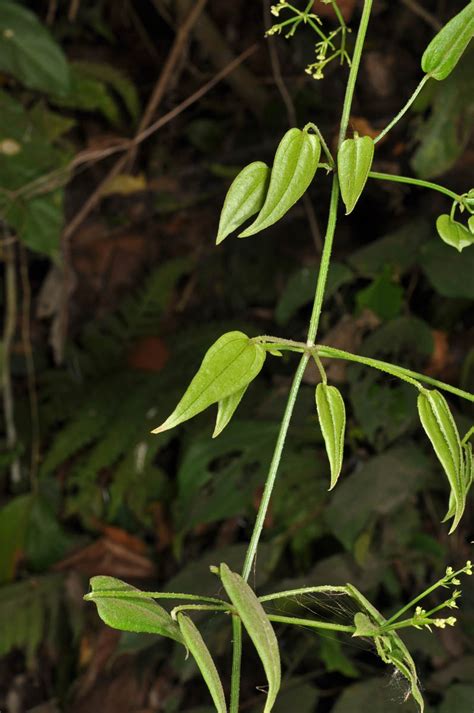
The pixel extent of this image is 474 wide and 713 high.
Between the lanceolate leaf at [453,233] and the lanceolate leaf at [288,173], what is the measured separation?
0.08 meters

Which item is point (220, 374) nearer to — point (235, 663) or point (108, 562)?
point (235, 663)

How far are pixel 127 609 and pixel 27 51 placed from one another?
138 centimetres

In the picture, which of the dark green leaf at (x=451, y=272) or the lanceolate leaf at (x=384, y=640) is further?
the dark green leaf at (x=451, y=272)

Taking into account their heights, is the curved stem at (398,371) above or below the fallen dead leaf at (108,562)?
above

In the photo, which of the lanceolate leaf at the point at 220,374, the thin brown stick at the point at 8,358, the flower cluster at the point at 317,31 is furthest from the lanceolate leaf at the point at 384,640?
the thin brown stick at the point at 8,358

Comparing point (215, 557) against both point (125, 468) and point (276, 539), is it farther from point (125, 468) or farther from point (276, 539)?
point (125, 468)

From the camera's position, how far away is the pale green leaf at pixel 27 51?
1.58 metres

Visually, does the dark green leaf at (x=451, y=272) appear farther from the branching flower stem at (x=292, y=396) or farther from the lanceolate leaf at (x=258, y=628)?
the lanceolate leaf at (x=258, y=628)

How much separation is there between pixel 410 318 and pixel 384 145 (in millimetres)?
450

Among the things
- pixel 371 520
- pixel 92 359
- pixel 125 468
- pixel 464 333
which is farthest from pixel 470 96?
pixel 92 359

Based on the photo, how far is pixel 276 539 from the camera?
130 cm

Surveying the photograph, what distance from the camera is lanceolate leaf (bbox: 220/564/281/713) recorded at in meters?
0.34

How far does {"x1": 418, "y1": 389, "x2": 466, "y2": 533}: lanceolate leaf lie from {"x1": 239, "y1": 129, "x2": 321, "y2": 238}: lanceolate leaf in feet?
0.35

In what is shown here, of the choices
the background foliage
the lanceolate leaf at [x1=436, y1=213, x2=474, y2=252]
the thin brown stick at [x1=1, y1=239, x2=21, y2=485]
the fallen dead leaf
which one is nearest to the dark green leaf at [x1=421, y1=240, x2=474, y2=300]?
the background foliage
